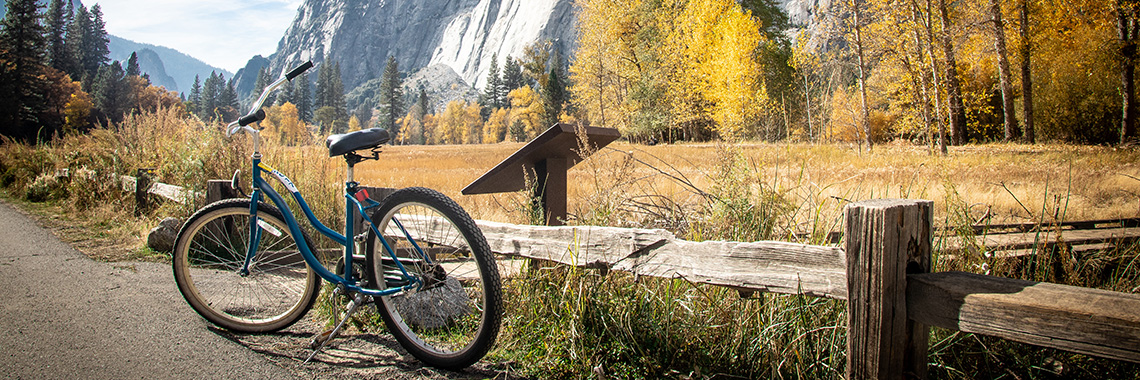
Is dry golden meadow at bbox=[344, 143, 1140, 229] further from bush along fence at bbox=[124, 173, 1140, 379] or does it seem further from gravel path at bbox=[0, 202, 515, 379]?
gravel path at bbox=[0, 202, 515, 379]

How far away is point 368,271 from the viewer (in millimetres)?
2764

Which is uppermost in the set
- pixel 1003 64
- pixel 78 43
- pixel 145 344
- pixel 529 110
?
pixel 78 43

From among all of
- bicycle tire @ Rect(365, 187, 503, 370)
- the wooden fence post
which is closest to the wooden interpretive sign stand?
bicycle tire @ Rect(365, 187, 503, 370)

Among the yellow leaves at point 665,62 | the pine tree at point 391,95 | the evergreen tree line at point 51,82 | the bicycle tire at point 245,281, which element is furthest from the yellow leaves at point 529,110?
the bicycle tire at point 245,281

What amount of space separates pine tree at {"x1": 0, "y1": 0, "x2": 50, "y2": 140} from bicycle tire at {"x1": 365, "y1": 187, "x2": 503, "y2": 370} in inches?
1863

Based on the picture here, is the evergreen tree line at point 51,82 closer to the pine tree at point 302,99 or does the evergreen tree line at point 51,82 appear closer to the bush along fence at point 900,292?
the bush along fence at point 900,292

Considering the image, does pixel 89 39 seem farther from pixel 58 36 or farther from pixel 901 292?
pixel 901 292

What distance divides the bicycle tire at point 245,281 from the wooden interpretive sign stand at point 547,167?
1169mm

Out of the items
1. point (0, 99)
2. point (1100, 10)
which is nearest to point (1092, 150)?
point (1100, 10)

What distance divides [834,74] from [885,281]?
294cm

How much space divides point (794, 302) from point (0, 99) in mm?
50323

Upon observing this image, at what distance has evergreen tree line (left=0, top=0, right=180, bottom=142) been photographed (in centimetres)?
3619

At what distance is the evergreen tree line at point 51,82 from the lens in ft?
119

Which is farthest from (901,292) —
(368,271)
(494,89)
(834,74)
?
(494,89)
